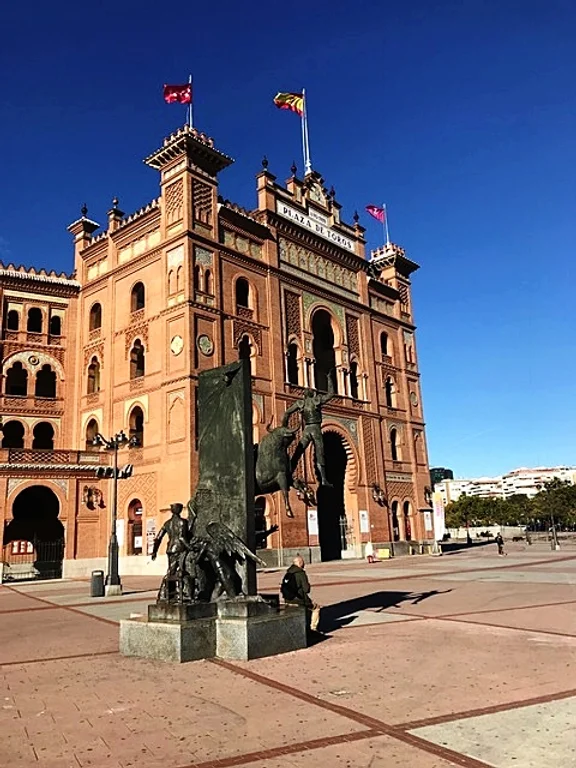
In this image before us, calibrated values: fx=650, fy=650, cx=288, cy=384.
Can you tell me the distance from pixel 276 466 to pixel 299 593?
207cm

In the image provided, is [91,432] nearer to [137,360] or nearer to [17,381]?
[137,360]

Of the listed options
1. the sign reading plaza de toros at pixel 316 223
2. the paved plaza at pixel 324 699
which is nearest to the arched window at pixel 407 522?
the sign reading plaza de toros at pixel 316 223

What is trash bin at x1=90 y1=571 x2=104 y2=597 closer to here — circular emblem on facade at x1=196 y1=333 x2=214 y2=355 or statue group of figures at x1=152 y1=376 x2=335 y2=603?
statue group of figures at x1=152 y1=376 x2=335 y2=603

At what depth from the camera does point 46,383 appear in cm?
3397

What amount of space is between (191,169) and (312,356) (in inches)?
451

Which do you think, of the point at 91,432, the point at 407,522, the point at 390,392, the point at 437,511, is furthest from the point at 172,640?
the point at 437,511

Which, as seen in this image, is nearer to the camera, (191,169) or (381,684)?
(381,684)

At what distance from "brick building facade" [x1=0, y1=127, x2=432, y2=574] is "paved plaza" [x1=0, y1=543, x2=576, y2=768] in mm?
15151

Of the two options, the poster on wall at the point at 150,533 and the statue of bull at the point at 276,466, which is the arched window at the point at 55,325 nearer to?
the poster on wall at the point at 150,533

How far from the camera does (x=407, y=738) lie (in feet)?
16.9

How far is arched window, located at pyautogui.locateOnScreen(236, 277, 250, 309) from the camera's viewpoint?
32.2 metres

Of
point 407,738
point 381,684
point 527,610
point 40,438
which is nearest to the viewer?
point 407,738

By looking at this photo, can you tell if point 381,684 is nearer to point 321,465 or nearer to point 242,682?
point 242,682

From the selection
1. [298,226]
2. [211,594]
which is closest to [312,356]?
[298,226]
